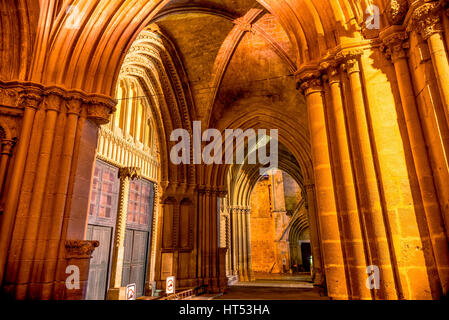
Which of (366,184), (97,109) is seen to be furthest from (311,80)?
(97,109)

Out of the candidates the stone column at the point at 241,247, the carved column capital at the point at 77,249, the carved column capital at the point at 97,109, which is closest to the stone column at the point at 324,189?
the carved column capital at the point at 97,109

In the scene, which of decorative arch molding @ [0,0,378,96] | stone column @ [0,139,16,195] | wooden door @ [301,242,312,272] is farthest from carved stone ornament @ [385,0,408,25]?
wooden door @ [301,242,312,272]

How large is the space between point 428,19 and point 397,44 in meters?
0.46

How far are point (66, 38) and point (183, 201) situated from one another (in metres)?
6.48

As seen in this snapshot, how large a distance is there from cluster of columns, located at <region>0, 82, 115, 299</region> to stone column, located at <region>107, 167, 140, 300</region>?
12.5 ft

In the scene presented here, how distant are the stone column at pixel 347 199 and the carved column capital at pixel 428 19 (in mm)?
1021

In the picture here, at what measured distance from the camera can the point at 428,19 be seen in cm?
281

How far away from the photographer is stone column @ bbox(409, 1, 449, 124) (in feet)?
8.63

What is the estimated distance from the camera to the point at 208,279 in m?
9.35

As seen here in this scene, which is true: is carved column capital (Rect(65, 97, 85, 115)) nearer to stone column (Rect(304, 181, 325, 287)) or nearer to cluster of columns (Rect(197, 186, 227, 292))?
cluster of columns (Rect(197, 186, 227, 292))

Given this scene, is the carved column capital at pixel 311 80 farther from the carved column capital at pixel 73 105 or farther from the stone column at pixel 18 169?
the stone column at pixel 18 169

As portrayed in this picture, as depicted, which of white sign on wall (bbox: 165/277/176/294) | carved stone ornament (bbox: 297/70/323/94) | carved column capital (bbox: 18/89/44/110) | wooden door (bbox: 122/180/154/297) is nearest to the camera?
carved stone ornament (bbox: 297/70/323/94)

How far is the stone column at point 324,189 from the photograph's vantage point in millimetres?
3277
